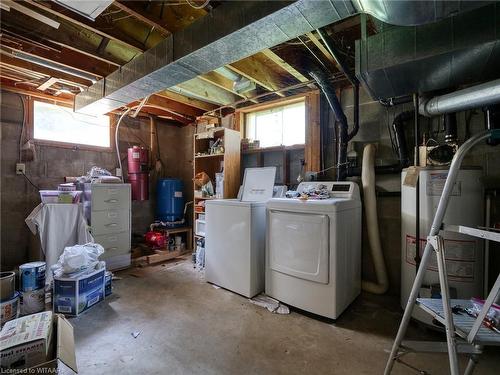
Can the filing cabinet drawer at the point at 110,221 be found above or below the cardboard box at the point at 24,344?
above

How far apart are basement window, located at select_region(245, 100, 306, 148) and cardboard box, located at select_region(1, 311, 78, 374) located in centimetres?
278

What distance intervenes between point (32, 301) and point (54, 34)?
7.61 ft

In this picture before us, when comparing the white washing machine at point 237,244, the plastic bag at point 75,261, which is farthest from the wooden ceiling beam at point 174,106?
the plastic bag at point 75,261

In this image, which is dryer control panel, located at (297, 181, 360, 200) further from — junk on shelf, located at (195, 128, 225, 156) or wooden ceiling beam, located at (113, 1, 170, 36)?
wooden ceiling beam, located at (113, 1, 170, 36)

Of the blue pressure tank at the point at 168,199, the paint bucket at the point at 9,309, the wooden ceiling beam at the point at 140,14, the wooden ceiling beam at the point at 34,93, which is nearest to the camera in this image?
the wooden ceiling beam at the point at 140,14

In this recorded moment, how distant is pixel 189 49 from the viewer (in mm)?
1842

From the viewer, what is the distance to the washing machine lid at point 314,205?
194 cm

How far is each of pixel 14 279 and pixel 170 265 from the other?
65.7 inches

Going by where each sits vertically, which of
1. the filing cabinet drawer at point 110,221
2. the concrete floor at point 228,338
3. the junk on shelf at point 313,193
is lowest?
the concrete floor at point 228,338

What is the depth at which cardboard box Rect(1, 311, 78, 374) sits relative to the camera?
3.78 feet

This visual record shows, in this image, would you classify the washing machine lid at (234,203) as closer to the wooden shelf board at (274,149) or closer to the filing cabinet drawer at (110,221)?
the wooden shelf board at (274,149)

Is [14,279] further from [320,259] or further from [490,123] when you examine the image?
[490,123]

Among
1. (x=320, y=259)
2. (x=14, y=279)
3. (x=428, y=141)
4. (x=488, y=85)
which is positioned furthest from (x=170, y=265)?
(x=488, y=85)

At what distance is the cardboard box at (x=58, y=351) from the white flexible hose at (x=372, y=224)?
248 centimetres
